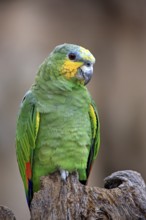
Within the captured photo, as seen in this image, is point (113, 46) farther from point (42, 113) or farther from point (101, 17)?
point (42, 113)

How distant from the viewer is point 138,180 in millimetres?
1596

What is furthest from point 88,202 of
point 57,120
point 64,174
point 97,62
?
point 97,62

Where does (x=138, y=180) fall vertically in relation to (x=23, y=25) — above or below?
below

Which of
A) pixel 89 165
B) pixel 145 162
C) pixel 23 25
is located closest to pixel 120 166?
pixel 145 162

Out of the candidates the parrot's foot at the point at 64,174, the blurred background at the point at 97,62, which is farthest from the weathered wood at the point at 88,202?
the blurred background at the point at 97,62

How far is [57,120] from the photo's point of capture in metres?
1.68

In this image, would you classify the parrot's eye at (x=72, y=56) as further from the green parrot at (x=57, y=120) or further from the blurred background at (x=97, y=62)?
the blurred background at (x=97, y=62)

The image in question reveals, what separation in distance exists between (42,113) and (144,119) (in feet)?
6.14

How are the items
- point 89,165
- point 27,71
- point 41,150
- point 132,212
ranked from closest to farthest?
1. point 132,212
2. point 41,150
3. point 89,165
4. point 27,71

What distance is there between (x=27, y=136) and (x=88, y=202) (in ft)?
1.06

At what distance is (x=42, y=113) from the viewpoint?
1.69 metres

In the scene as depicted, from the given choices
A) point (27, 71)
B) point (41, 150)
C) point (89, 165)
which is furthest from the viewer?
point (27, 71)

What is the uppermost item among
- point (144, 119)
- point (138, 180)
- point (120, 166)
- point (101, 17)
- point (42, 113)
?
point (101, 17)

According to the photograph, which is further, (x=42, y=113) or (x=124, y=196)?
(x=42, y=113)
